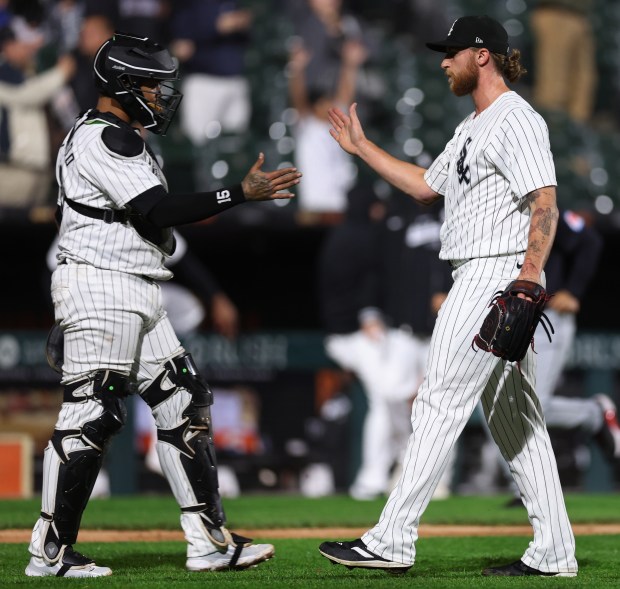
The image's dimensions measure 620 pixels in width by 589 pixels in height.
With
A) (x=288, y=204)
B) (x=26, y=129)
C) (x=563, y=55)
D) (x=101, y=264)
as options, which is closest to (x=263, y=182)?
(x=101, y=264)

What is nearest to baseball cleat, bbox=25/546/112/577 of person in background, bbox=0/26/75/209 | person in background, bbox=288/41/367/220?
person in background, bbox=288/41/367/220

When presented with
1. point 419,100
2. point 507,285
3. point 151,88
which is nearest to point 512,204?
point 507,285

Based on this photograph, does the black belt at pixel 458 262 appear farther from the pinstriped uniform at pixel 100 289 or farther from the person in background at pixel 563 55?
the person in background at pixel 563 55

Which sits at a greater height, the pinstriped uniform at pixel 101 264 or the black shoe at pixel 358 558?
the pinstriped uniform at pixel 101 264

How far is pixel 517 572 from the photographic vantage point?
12.6ft

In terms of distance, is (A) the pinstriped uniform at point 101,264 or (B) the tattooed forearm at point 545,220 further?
(A) the pinstriped uniform at point 101,264

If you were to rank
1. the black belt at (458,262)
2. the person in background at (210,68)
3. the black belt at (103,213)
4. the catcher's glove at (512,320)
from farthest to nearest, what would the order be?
the person in background at (210,68), the black belt at (103,213), the black belt at (458,262), the catcher's glove at (512,320)

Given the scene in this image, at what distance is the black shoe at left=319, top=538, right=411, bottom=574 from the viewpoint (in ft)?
11.9

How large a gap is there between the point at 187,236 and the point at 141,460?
1.60 m

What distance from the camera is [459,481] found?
30.0 ft

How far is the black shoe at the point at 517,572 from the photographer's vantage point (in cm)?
382

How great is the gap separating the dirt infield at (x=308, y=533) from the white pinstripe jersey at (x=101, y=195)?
1.67 m

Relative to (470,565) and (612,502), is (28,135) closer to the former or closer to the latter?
(612,502)

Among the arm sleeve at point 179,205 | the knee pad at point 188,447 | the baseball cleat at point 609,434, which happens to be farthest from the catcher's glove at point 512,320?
the baseball cleat at point 609,434
